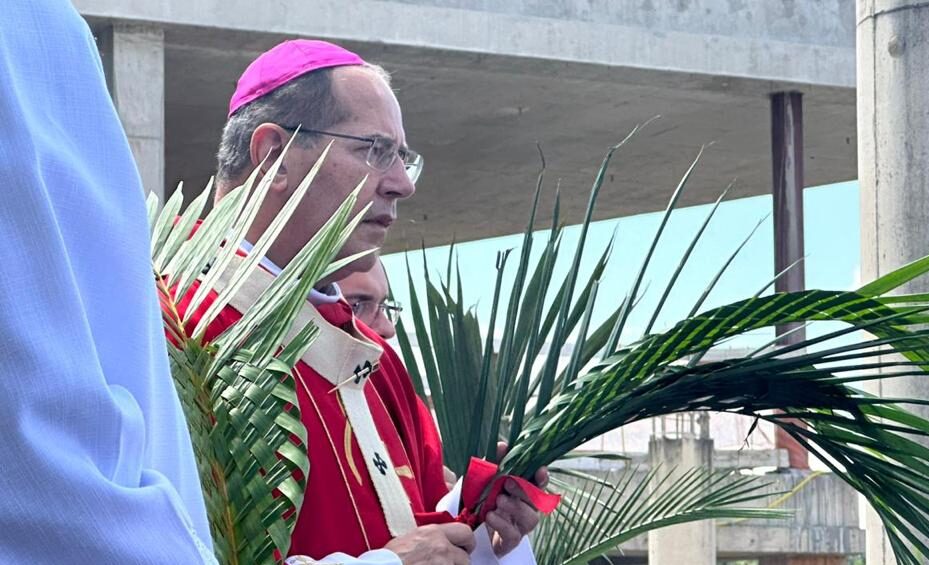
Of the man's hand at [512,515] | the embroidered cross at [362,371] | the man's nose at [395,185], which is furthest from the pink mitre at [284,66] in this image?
the man's hand at [512,515]

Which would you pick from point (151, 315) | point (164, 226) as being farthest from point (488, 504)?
point (151, 315)

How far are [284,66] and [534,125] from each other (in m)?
11.9

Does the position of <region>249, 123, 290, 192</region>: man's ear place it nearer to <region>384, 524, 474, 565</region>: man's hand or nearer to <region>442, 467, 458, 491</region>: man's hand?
<region>442, 467, 458, 491</region>: man's hand

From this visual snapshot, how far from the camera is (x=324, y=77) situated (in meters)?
3.00

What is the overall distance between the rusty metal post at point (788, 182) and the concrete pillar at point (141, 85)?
16.6 feet

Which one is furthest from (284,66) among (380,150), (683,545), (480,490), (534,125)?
(683,545)

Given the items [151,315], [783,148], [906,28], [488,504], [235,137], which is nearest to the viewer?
[151,315]

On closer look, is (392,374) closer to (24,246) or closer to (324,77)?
(324,77)

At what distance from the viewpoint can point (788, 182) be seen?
1412 cm

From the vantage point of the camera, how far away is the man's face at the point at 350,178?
9.05 ft

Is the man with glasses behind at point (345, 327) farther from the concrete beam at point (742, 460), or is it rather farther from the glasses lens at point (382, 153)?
the concrete beam at point (742, 460)

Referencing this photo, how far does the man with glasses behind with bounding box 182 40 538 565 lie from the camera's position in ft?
8.53

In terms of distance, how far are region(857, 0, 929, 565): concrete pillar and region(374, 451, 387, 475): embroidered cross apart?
75.4 inches

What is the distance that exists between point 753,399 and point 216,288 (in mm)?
870
